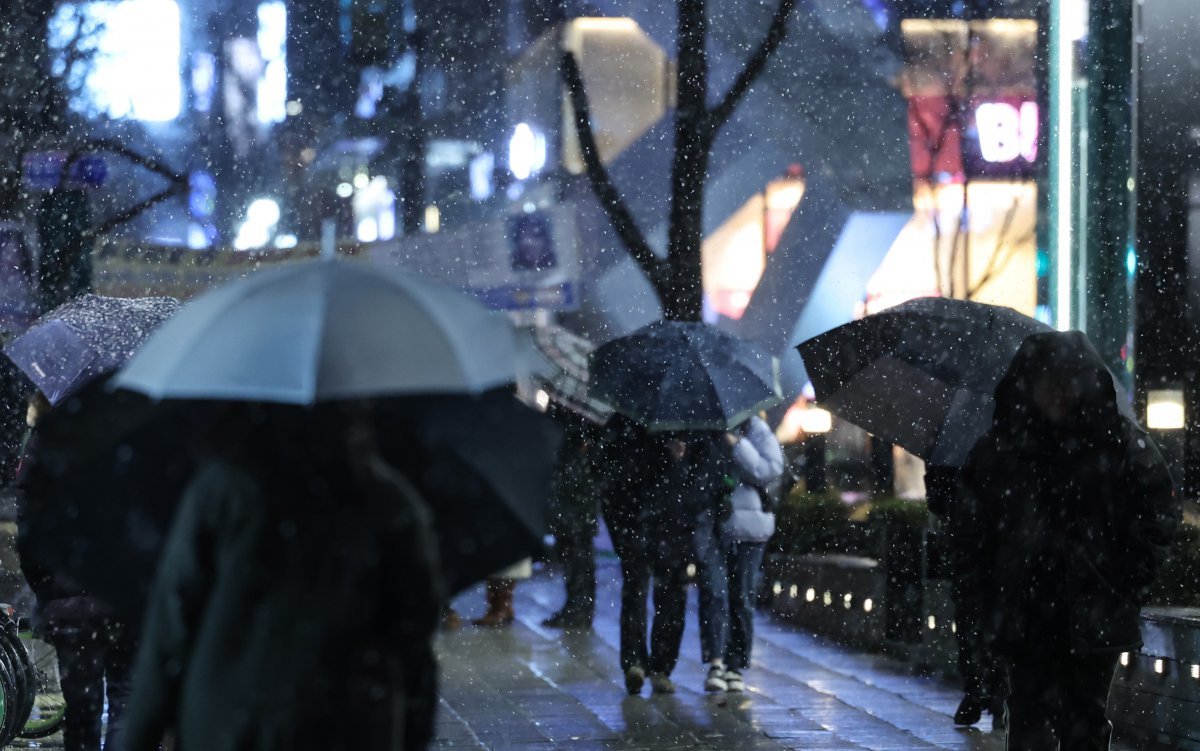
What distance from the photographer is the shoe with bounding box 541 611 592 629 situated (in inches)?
584

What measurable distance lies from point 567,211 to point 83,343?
60.3 ft

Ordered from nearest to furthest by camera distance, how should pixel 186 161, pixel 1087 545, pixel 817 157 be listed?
1. pixel 1087 545
2. pixel 817 157
3. pixel 186 161

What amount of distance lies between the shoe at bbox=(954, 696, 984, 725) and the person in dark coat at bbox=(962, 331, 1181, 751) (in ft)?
11.5

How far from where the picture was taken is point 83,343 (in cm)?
738

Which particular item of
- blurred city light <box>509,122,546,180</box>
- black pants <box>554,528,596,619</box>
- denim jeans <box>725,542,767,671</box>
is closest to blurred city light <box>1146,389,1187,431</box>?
black pants <box>554,528,596,619</box>

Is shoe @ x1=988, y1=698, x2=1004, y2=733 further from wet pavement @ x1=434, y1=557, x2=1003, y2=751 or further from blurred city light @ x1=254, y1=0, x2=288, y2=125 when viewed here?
blurred city light @ x1=254, y1=0, x2=288, y2=125

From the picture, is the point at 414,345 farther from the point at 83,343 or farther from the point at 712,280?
the point at 712,280

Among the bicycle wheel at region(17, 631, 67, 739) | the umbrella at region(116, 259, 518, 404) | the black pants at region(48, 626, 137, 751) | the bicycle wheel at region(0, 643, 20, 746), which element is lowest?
the bicycle wheel at region(17, 631, 67, 739)

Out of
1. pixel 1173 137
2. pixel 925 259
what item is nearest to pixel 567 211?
pixel 925 259

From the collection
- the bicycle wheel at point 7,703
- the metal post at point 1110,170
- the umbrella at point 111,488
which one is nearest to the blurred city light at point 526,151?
the metal post at point 1110,170

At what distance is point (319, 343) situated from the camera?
11.8ft

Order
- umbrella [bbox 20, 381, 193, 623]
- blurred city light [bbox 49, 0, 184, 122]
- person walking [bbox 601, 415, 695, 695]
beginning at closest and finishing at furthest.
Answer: umbrella [bbox 20, 381, 193, 623] → person walking [bbox 601, 415, 695, 695] → blurred city light [bbox 49, 0, 184, 122]

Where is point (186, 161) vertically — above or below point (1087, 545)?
above

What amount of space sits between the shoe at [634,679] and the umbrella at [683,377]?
58.7 inches
